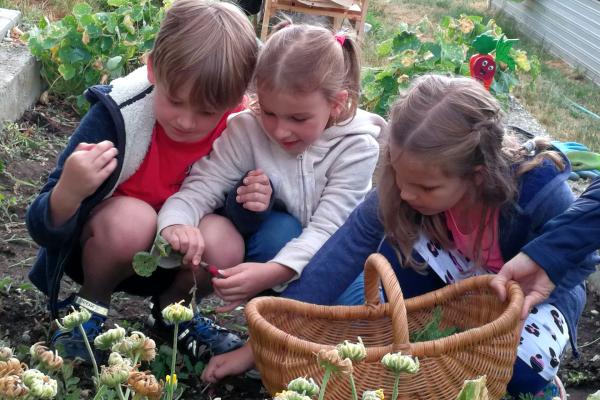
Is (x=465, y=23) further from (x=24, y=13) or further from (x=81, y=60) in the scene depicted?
(x=24, y=13)

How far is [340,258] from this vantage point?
6.95ft

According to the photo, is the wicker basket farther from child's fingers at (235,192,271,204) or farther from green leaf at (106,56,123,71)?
green leaf at (106,56,123,71)

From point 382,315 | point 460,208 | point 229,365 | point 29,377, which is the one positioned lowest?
point 229,365

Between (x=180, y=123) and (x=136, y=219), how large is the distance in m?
0.26

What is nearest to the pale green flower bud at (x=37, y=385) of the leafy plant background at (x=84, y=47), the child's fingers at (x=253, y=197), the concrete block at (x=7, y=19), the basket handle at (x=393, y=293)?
the basket handle at (x=393, y=293)

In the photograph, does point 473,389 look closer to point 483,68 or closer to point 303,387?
point 303,387

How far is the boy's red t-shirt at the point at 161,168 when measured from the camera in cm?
217

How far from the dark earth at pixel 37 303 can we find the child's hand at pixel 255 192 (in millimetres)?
405

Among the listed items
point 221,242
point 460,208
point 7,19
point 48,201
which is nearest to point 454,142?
point 460,208

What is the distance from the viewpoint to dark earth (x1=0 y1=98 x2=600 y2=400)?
2.12 metres

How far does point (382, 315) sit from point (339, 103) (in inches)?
21.0

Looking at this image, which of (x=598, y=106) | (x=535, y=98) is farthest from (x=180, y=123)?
(x=598, y=106)

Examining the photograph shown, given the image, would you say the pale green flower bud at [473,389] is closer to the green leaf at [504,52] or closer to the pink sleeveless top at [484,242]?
the pink sleeveless top at [484,242]

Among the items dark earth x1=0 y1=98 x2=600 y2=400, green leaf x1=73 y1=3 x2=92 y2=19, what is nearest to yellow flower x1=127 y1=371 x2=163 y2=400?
dark earth x1=0 y1=98 x2=600 y2=400
